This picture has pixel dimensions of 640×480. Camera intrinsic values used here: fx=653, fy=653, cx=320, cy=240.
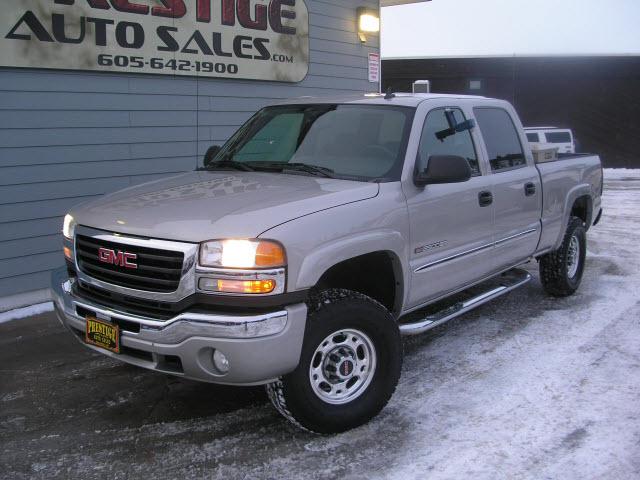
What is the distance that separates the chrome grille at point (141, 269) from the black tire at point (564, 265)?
13.7 ft

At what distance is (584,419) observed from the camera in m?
3.80

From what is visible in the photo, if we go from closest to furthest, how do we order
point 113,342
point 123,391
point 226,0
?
point 113,342
point 123,391
point 226,0

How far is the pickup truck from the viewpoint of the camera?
3.18m

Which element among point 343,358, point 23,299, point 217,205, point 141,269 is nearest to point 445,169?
point 343,358

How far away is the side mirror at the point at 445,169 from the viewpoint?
399 centimetres

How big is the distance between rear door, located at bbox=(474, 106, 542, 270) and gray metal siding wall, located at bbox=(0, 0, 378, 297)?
146 inches

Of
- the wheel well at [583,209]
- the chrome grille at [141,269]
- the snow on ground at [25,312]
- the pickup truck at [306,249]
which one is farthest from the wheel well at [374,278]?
the snow on ground at [25,312]

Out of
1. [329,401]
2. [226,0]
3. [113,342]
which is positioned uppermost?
[226,0]

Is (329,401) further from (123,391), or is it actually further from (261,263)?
(123,391)

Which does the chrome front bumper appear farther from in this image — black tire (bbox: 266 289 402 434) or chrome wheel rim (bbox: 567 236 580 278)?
chrome wheel rim (bbox: 567 236 580 278)

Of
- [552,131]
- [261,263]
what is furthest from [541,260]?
[552,131]

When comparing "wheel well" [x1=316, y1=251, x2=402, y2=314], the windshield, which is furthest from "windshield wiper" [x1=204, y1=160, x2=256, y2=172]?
"wheel well" [x1=316, y1=251, x2=402, y2=314]

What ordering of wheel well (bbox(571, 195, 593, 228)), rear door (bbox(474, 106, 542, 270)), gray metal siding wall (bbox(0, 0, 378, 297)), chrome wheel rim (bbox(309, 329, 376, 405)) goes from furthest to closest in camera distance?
1. wheel well (bbox(571, 195, 593, 228))
2. gray metal siding wall (bbox(0, 0, 378, 297))
3. rear door (bbox(474, 106, 542, 270))
4. chrome wheel rim (bbox(309, 329, 376, 405))

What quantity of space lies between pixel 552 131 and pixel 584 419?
1897cm
